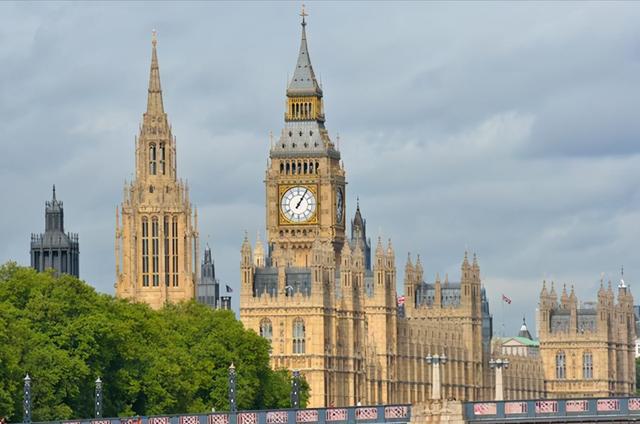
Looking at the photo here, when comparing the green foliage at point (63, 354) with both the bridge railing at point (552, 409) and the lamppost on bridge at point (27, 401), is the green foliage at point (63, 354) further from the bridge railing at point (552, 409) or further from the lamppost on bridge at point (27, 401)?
the bridge railing at point (552, 409)

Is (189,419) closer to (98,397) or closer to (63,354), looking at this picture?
(98,397)

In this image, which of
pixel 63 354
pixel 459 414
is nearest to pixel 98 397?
pixel 63 354

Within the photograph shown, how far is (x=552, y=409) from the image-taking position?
16000 cm

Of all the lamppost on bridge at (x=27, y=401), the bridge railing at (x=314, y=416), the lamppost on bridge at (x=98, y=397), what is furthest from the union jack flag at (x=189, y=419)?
the lamppost on bridge at (x=98, y=397)

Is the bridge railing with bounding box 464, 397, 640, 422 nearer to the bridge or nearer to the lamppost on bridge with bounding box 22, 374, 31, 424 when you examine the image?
the bridge

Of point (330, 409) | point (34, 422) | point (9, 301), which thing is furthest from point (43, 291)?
point (330, 409)

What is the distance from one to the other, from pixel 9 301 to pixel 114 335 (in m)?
5.98

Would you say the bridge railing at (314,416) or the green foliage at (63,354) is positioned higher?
the green foliage at (63,354)

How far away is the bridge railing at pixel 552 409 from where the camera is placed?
159 m

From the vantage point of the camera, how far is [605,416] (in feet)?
519

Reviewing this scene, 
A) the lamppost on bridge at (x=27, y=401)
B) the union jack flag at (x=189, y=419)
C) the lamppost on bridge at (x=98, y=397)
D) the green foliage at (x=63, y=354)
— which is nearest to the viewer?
the union jack flag at (x=189, y=419)

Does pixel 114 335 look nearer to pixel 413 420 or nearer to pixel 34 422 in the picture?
pixel 34 422

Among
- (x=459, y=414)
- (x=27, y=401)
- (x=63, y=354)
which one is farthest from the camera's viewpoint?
(x=63, y=354)

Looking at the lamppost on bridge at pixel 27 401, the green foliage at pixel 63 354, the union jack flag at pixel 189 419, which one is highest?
the green foliage at pixel 63 354
